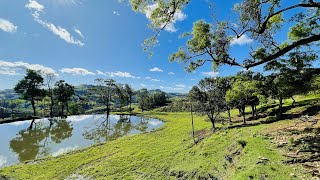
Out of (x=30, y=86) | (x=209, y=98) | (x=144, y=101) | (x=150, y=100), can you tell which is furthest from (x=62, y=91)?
(x=209, y=98)

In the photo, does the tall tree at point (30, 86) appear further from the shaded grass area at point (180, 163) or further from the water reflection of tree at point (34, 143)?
the shaded grass area at point (180, 163)

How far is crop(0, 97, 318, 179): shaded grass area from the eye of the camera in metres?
11.7

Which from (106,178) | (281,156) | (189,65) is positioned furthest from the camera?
(106,178)

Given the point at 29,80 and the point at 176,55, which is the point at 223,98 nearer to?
the point at 176,55

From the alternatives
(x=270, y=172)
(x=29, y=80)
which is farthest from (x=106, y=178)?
(x=29, y=80)

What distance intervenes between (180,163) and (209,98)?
56.3 feet

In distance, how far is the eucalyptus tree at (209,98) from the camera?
3544 centimetres

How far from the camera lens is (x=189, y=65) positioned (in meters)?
14.0

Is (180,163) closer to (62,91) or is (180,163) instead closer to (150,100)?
(62,91)

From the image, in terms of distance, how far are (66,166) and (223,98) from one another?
2635 centimetres

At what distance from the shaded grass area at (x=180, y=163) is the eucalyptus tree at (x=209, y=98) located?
32.3 feet

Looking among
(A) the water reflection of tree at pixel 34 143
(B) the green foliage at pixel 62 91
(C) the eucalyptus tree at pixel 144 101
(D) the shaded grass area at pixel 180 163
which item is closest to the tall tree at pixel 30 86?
(B) the green foliage at pixel 62 91

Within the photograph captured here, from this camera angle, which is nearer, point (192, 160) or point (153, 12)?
point (153, 12)

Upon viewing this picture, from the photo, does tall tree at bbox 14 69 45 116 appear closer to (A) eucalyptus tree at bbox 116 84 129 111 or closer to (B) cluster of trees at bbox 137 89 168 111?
(A) eucalyptus tree at bbox 116 84 129 111
